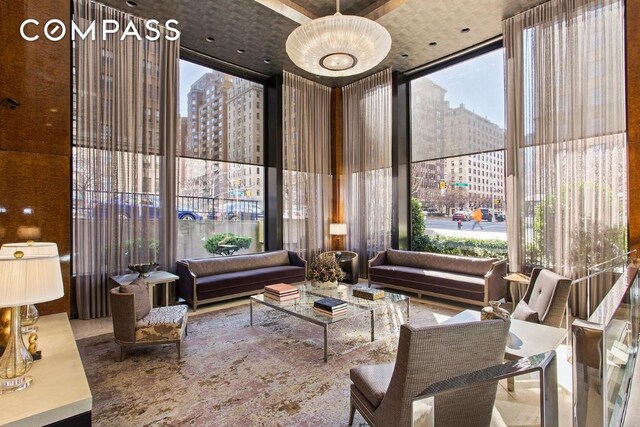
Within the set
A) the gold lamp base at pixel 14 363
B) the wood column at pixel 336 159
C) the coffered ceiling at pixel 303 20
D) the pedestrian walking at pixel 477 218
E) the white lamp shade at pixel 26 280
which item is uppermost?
the coffered ceiling at pixel 303 20

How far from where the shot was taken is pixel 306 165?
7.40 m

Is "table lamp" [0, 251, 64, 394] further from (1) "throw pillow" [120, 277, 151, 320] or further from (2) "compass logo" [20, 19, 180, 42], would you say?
(2) "compass logo" [20, 19, 180, 42]

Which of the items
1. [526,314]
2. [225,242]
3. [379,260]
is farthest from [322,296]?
[225,242]

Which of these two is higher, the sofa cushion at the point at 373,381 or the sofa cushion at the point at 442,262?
the sofa cushion at the point at 442,262

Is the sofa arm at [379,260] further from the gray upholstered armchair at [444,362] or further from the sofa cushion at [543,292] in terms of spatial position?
the gray upholstered armchair at [444,362]

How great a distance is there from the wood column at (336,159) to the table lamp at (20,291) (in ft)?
21.4

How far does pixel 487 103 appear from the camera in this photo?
A: 19.6 ft

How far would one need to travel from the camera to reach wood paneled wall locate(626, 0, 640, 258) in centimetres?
400

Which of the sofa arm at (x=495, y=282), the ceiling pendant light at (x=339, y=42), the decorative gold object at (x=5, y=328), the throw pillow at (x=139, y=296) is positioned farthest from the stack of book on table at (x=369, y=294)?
the decorative gold object at (x=5, y=328)

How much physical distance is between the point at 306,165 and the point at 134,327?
4.97 metres

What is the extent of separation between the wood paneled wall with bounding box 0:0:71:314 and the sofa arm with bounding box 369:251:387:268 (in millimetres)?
4870

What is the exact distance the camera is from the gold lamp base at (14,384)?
151cm

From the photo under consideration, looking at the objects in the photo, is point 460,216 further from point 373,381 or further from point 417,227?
point 373,381

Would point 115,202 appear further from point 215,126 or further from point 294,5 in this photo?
point 294,5
